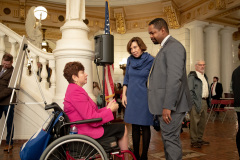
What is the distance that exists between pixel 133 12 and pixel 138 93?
935 cm

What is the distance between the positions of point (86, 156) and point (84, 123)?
0.91 feet

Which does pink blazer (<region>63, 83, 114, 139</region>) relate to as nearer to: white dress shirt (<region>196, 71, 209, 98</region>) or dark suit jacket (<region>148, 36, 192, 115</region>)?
dark suit jacket (<region>148, 36, 192, 115</region>)

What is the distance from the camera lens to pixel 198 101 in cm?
388

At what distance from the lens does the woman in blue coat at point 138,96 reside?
2.68 metres

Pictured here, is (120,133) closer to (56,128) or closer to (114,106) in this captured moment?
(114,106)

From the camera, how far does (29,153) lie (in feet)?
6.09

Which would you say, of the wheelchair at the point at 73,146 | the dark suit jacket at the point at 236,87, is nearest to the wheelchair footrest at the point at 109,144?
the wheelchair at the point at 73,146

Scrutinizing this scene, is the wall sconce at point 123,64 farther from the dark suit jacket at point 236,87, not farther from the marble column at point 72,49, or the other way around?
the dark suit jacket at point 236,87

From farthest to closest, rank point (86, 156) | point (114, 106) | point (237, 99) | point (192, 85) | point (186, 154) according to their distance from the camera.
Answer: point (192, 85)
point (186, 154)
point (237, 99)
point (114, 106)
point (86, 156)

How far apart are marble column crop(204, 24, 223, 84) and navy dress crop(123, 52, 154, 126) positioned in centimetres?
834

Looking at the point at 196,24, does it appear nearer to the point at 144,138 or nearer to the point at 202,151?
the point at 202,151

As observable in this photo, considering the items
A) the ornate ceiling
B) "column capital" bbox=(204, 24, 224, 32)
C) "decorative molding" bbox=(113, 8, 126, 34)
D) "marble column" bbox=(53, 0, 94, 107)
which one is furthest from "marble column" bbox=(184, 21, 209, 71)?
"marble column" bbox=(53, 0, 94, 107)

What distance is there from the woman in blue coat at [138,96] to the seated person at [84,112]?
0.49 metres

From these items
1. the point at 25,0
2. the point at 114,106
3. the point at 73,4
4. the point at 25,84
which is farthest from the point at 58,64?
the point at 25,0
